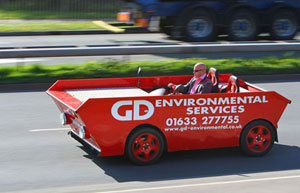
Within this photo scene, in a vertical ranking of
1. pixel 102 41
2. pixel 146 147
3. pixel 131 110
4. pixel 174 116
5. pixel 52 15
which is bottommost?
pixel 146 147

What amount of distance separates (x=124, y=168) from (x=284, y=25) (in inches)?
578

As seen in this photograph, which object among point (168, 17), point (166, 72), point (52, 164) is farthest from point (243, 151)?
point (168, 17)

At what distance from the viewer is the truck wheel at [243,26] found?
21234 millimetres

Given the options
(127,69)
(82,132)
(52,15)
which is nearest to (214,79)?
(82,132)

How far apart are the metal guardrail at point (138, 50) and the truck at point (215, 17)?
4.88 meters

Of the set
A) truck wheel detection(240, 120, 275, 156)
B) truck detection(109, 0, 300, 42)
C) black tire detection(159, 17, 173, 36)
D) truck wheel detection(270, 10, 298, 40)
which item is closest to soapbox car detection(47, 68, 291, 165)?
truck wheel detection(240, 120, 275, 156)

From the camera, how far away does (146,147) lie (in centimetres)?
853

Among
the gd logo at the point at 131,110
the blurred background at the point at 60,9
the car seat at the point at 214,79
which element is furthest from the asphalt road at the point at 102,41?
the gd logo at the point at 131,110

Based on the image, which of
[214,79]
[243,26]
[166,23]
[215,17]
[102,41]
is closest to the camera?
[214,79]

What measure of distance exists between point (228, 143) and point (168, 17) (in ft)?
40.8

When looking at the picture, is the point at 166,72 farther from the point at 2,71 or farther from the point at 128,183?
the point at 128,183

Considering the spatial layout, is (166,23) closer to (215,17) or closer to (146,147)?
(215,17)

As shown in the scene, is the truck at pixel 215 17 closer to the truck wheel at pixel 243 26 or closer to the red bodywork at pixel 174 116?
the truck wheel at pixel 243 26

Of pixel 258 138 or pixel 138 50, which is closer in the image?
pixel 258 138
